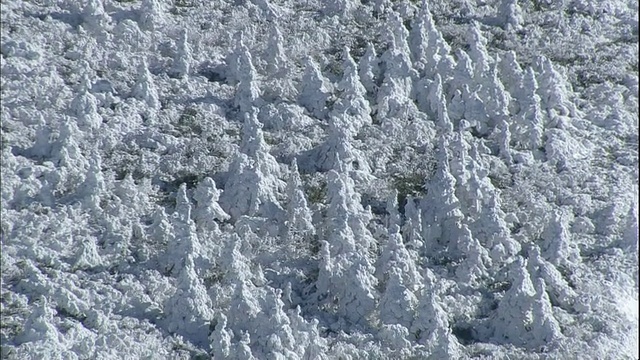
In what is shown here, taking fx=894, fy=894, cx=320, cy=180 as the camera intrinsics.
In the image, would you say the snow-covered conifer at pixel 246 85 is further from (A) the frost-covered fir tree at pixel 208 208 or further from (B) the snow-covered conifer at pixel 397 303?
(B) the snow-covered conifer at pixel 397 303

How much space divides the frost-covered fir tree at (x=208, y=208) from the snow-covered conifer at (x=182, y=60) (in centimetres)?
578

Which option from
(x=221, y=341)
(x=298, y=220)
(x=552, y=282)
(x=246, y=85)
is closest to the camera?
(x=221, y=341)

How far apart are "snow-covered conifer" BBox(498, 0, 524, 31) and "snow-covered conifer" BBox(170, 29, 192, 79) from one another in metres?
11.8

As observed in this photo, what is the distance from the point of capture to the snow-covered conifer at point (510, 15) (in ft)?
108

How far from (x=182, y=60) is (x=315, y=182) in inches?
261

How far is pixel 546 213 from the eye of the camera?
2527 centimetres

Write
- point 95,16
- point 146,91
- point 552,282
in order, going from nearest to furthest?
point 552,282, point 146,91, point 95,16

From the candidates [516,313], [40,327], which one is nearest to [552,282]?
[516,313]

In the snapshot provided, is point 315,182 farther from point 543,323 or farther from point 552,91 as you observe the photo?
point 552,91

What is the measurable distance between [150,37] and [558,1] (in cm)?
1564

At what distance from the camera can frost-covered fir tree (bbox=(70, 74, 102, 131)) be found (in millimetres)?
25828

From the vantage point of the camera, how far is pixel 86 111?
2602 centimetres

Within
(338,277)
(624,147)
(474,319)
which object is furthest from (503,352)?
Answer: (624,147)

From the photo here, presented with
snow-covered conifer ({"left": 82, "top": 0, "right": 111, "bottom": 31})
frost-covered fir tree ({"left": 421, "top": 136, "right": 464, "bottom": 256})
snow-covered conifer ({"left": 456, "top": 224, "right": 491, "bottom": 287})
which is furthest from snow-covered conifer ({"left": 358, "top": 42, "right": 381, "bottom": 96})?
snow-covered conifer ({"left": 82, "top": 0, "right": 111, "bottom": 31})
